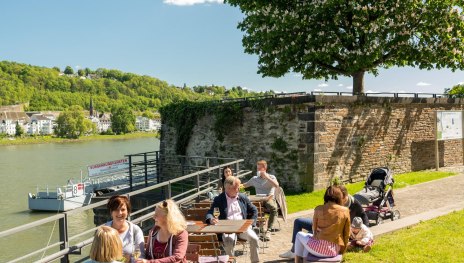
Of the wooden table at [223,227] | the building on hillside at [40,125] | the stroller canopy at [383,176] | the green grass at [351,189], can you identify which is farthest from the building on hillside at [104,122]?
the wooden table at [223,227]

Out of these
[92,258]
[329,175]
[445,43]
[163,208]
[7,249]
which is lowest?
[7,249]

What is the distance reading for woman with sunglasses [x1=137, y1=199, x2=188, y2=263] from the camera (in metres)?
5.01

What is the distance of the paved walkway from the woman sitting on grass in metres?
1.81

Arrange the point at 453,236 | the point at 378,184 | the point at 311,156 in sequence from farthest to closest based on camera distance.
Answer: the point at 311,156
the point at 378,184
the point at 453,236

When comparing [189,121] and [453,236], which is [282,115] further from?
[453,236]

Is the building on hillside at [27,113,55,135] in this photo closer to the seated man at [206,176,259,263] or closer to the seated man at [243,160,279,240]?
the seated man at [243,160,279,240]

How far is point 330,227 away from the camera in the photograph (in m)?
5.63

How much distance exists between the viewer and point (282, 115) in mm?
16375

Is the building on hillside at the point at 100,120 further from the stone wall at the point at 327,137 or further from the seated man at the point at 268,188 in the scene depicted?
the seated man at the point at 268,188

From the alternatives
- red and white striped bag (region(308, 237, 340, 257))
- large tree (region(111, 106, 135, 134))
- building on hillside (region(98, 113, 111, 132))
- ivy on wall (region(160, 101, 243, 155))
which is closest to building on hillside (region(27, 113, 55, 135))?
building on hillside (region(98, 113, 111, 132))

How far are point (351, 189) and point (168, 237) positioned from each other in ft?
36.8

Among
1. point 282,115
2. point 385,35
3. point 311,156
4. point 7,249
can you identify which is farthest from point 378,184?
point 7,249

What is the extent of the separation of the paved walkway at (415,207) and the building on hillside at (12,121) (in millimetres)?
163096

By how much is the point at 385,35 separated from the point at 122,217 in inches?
619
